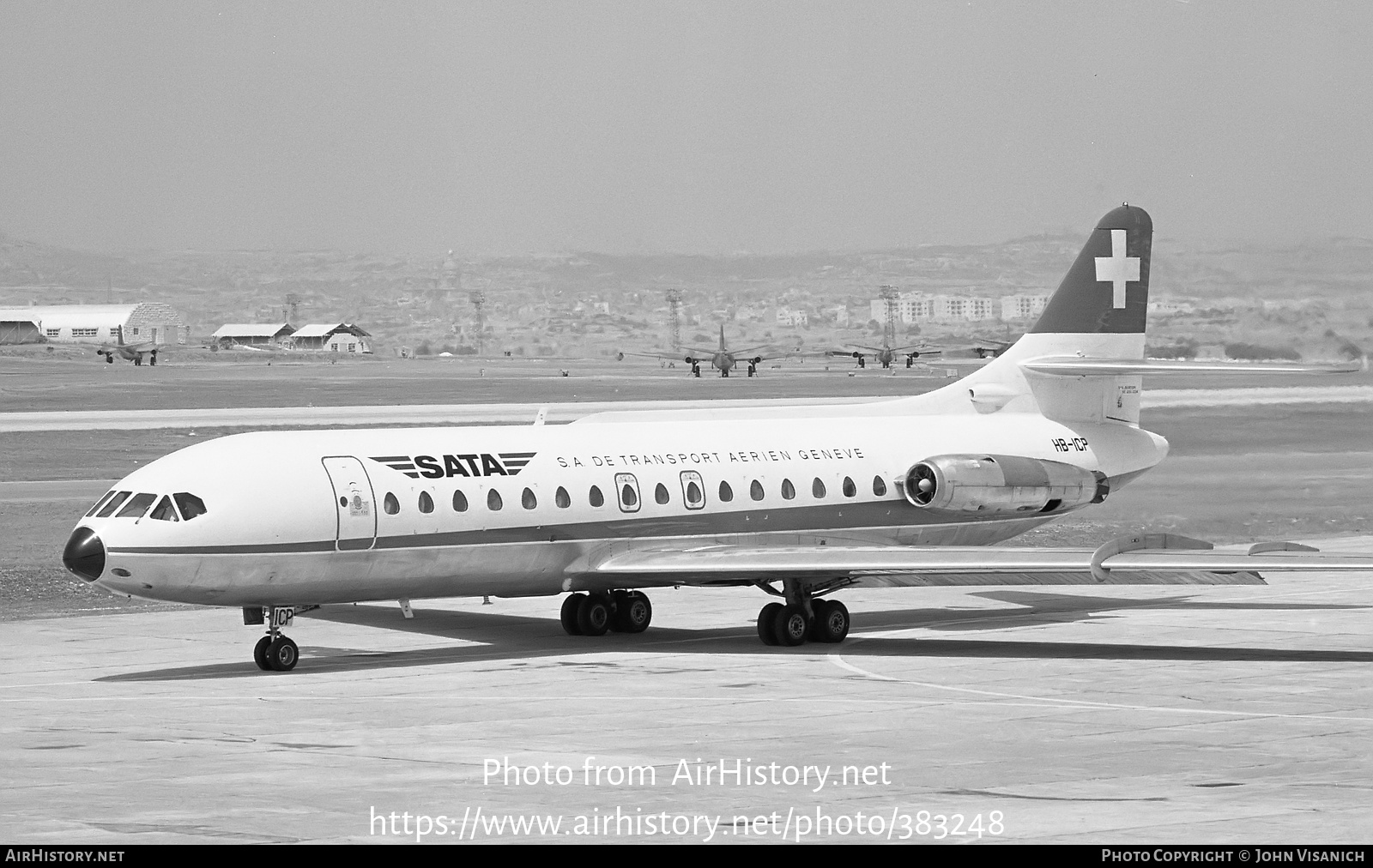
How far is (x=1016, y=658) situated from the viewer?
27109 millimetres

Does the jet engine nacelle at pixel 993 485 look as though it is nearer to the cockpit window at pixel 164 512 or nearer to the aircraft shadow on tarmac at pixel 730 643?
the aircraft shadow on tarmac at pixel 730 643

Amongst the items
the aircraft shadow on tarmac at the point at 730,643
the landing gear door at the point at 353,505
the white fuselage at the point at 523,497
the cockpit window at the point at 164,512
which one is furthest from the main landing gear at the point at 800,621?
the cockpit window at the point at 164,512

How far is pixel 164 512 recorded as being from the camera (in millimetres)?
25250

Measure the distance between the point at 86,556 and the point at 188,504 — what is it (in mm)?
1349

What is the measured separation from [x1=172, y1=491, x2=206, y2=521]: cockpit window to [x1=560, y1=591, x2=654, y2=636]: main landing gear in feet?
21.3

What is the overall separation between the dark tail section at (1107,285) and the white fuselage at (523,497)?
183 cm

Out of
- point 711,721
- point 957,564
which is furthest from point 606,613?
point 711,721

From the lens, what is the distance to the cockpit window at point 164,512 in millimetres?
25188

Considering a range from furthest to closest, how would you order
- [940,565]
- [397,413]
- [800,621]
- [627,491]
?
[397,413] < [627,491] < [800,621] < [940,565]

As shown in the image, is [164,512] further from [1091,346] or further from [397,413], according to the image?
[397,413]

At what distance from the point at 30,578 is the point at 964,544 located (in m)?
16.5

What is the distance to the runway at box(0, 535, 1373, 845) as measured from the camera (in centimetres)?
1636

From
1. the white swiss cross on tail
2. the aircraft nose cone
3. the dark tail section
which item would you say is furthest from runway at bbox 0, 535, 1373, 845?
the white swiss cross on tail

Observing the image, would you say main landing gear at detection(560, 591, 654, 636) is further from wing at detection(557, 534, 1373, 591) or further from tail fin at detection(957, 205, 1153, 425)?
tail fin at detection(957, 205, 1153, 425)
